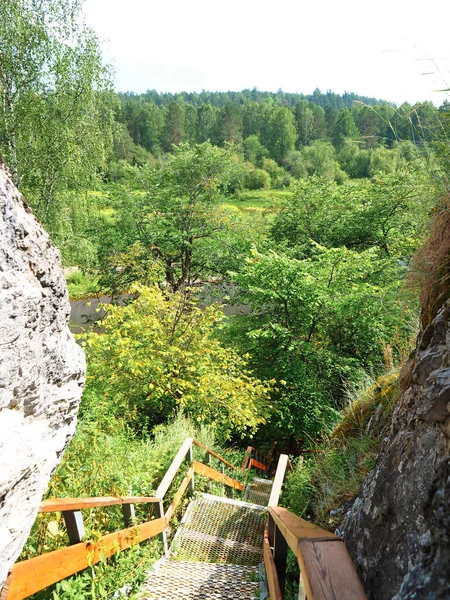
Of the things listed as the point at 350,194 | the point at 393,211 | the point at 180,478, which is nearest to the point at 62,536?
the point at 180,478

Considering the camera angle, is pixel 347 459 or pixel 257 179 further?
pixel 257 179

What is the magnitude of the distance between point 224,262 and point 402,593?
44.8 ft

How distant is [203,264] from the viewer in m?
15.1

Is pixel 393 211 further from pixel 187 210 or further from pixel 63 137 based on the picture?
pixel 63 137

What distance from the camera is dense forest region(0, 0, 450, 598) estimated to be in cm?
451

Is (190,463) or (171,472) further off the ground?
(171,472)

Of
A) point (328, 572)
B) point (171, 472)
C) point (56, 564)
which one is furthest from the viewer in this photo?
point (171, 472)

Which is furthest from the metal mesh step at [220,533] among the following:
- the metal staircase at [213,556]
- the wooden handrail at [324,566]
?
the wooden handrail at [324,566]

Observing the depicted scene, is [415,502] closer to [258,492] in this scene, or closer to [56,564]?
[56,564]

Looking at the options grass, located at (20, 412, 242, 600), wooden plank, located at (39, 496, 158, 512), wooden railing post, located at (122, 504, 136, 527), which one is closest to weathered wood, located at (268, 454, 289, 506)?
grass, located at (20, 412, 242, 600)

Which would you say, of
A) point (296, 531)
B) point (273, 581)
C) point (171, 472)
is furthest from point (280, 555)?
point (171, 472)

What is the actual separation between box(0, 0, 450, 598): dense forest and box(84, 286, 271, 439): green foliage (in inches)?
1.4

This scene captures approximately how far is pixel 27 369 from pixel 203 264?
1276 cm

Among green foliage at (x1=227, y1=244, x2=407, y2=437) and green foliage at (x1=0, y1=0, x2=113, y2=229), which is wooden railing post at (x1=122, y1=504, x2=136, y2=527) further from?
green foliage at (x1=0, y1=0, x2=113, y2=229)
